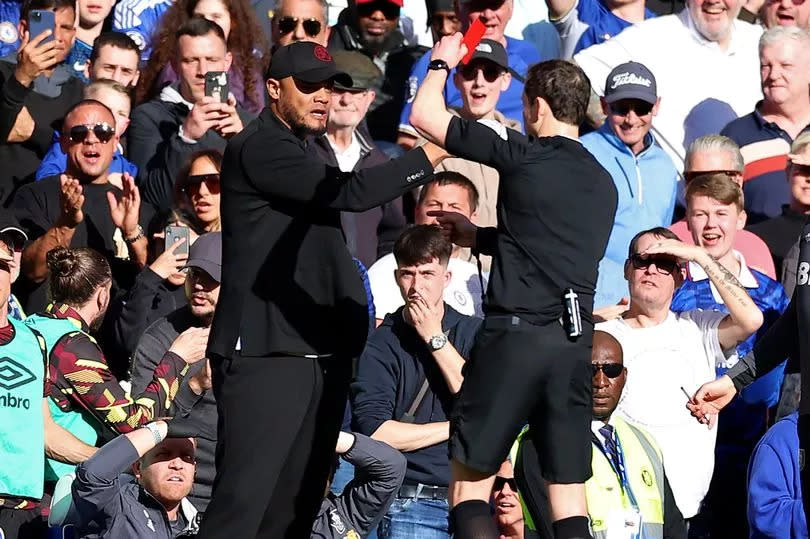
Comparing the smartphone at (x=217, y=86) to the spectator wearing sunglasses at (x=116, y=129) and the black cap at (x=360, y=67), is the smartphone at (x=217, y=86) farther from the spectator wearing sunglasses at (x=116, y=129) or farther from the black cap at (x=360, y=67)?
the black cap at (x=360, y=67)

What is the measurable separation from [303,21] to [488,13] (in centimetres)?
118

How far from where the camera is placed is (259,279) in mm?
6473

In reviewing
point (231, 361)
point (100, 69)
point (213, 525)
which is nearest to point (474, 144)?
point (231, 361)

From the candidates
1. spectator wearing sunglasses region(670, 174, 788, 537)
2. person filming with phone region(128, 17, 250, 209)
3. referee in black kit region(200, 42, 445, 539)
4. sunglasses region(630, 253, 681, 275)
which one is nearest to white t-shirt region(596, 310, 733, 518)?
sunglasses region(630, 253, 681, 275)

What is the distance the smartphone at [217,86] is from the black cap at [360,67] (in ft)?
3.43

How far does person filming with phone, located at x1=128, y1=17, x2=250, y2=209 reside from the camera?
32.6 ft

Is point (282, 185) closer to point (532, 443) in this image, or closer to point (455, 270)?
point (532, 443)

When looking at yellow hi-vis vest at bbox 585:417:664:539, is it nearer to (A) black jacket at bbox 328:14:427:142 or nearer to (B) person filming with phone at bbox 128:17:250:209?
(B) person filming with phone at bbox 128:17:250:209

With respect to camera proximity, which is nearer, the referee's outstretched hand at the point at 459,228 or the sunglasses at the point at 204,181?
the referee's outstretched hand at the point at 459,228

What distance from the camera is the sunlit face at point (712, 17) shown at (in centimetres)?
1133

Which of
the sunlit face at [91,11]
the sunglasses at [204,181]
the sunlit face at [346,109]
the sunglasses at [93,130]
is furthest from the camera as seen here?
the sunlit face at [91,11]

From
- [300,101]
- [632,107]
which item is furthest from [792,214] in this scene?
[300,101]

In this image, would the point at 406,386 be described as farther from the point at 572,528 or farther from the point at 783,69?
the point at 783,69

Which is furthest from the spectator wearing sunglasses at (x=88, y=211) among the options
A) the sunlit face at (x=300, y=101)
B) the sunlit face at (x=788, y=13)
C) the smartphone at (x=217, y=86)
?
the sunlit face at (x=788, y=13)
